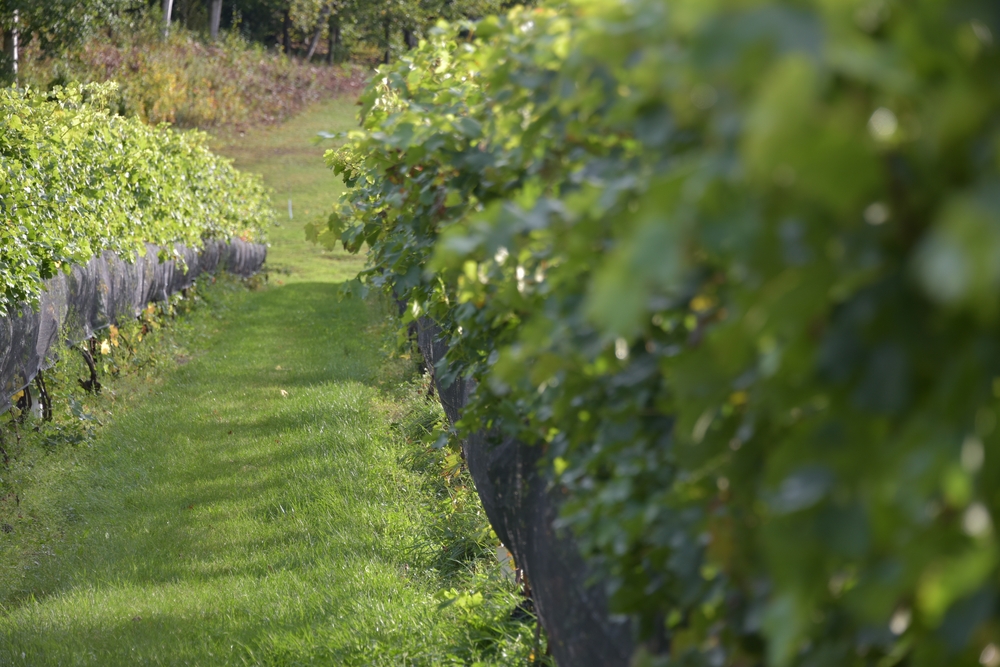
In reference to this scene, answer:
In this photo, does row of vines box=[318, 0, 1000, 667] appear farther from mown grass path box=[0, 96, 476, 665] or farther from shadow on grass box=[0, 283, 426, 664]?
shadow on grass box=[0, 283, 426, 664]

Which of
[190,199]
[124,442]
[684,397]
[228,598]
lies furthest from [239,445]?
[684,397]

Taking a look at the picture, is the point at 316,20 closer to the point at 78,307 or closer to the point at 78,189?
the point at 78,189

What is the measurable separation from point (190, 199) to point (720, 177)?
12728mm

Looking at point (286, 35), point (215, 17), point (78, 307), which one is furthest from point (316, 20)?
point (78, 307)

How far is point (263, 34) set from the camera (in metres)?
48.5

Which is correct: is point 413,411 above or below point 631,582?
below

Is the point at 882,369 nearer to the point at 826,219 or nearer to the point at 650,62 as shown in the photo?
the point at 826,219

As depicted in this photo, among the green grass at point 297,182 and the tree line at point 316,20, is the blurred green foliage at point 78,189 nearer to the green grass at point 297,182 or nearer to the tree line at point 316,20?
the green grass at point 297,182

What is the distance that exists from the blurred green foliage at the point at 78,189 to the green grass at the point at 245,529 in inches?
58.9

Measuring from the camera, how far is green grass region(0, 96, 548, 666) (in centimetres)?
424

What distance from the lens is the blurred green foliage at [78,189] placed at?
609 centimetres

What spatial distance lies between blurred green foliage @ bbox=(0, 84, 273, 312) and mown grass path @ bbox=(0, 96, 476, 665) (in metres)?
1.56

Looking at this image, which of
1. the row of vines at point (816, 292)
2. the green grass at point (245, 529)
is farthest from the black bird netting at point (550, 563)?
the green grass at point (245, 529)

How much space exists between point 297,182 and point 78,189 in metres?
24.6
